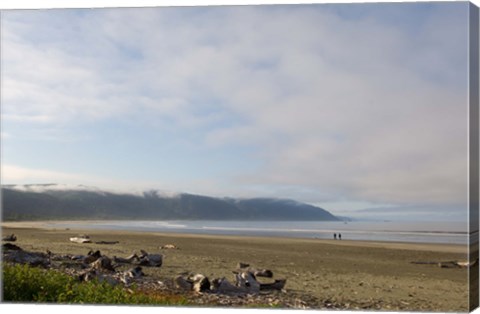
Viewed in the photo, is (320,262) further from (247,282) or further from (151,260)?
(151,260)

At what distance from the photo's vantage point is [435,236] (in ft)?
40.1

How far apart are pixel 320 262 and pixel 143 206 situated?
3.20 metres

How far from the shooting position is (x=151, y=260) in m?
15.0

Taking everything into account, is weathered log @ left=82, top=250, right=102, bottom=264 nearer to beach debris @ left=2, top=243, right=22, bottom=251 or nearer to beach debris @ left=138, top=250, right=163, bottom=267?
beach debris @ left=138, top=250, right=163, bottom=267

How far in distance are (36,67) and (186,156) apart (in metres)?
2.84

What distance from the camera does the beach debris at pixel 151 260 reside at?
49.0ft

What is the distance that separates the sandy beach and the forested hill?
0.35 metres

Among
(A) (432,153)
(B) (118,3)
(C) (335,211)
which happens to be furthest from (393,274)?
(B) (118,3)

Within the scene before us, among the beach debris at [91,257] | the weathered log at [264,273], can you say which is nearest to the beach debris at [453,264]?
the weathered log at [264,273]

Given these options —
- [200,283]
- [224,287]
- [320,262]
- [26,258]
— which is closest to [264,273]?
[224,287]

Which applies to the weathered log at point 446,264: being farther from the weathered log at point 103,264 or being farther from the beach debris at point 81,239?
the beach debris at point 81,239

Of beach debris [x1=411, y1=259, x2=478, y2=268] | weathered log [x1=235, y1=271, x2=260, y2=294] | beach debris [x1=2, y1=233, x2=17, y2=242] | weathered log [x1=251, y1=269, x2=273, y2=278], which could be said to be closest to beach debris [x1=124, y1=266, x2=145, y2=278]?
weathered log [x1=235, y1=271, x2=260, y2=294]

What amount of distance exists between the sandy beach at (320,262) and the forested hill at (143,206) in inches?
13.8

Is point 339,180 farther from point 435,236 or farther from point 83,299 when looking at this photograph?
point 83,299
